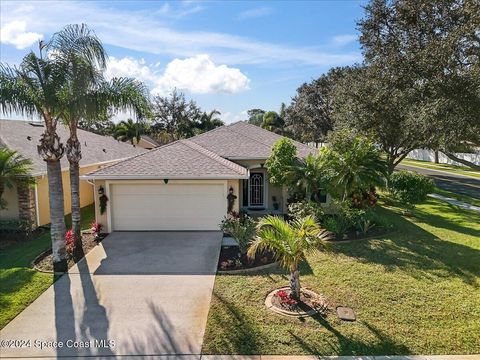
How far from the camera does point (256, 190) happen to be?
59.3ft

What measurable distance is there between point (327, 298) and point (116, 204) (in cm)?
926

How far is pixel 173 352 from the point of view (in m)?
6.18

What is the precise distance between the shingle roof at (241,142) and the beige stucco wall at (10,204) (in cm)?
928

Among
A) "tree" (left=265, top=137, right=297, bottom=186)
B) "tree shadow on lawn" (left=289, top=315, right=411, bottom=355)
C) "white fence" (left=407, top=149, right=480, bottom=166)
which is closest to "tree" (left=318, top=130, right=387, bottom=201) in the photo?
"tree" (left=265, top=137, right=297, bottom=186)

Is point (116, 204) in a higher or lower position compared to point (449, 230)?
higher

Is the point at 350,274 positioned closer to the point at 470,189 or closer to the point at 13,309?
the point at 13,309

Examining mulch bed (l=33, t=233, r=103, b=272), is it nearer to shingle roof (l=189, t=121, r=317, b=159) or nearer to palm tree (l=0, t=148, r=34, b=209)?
palm tree (l=0, t=148, r=34, b=209)

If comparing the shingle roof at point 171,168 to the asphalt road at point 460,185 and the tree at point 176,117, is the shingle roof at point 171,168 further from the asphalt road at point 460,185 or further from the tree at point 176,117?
the tree at point 176,117

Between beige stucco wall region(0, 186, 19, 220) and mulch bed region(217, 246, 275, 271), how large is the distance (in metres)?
9.53

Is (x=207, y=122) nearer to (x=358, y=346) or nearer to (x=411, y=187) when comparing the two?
(x=411, y=187)

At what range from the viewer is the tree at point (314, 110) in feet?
159

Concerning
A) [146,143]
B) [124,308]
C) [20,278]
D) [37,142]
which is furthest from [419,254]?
[146,143]

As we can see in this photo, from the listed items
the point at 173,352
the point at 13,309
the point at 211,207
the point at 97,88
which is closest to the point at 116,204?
the point at 211,207

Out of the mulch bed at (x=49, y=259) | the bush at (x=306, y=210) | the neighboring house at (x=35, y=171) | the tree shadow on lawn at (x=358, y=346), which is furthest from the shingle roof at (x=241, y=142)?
the tree shadow on lawn at (x=358, y=346)
